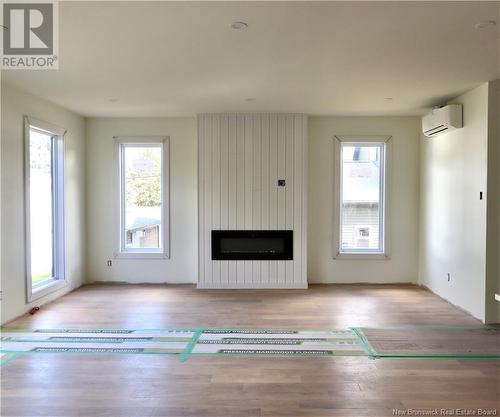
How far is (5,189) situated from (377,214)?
16.6ft

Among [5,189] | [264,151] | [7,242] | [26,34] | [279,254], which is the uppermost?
[26,34]

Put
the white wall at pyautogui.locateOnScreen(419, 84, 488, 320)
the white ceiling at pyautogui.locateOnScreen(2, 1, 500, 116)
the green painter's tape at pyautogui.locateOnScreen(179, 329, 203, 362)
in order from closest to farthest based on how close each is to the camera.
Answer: the white ceiling at pyautogui.locateOnScreen(2, 1, 500, 116)
the green painter's tape at pyautogui.locateOnScreen(179, 329, 203, 362)
the white wall at pyautogui.locateOnScreen(419, 84, 488, 320)

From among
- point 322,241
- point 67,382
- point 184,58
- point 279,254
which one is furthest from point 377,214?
point 67,382

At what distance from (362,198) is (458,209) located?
1.60m

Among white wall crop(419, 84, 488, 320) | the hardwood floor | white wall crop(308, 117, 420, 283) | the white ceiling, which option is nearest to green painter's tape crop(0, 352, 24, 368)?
the hardwood floor

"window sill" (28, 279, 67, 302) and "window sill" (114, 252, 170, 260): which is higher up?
"window sill" (114, 252, 170, 260)

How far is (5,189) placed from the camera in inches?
162

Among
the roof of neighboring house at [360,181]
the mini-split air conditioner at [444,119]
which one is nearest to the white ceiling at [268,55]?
the mini-split air conditioner at [444,119]

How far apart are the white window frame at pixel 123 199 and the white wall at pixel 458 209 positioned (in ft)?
12.9

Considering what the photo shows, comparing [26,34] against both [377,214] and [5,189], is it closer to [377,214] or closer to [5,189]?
[5,189]

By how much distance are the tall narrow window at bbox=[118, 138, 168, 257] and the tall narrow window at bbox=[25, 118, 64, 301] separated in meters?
0.96

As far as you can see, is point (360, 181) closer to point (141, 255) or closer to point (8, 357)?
point (141, 255)

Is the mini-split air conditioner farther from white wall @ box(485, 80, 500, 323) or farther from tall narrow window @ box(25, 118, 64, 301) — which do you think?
tall narrow window @ box(25, 118, 64, 301)

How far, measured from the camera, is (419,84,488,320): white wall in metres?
4.24
